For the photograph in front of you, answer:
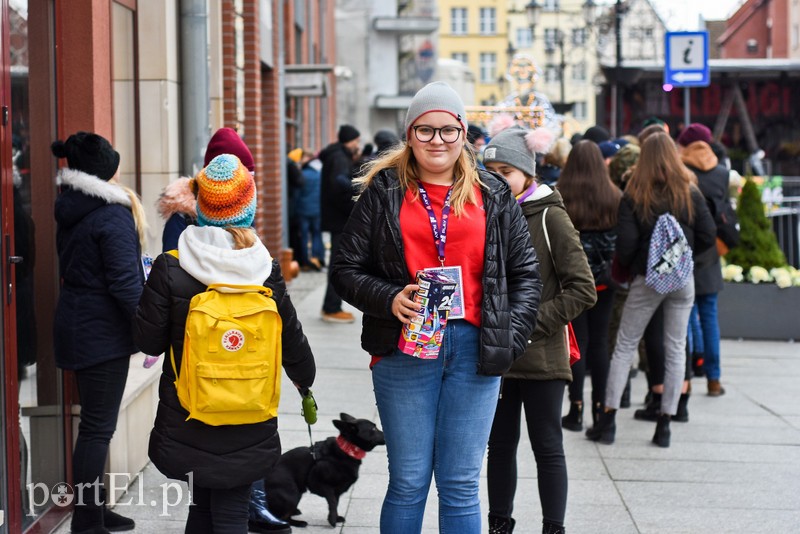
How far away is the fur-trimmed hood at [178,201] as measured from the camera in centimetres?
570

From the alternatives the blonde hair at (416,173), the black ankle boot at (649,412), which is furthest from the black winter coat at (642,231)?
the blonde hair at (416,173)

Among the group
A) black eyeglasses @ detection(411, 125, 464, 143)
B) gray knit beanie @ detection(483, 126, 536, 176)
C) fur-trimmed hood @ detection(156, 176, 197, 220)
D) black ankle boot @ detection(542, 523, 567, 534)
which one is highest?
black eyeglasses @ detection(411, 125, 464, 143)

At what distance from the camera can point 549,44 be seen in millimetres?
43906

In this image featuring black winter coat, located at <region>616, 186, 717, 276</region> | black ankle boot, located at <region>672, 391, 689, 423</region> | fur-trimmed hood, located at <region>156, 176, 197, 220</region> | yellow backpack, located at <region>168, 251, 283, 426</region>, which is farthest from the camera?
black ankle boot, located at <region>672, 391, 689, 423</region>

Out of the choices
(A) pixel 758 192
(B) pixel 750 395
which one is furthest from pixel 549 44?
(B) pixel 750 395

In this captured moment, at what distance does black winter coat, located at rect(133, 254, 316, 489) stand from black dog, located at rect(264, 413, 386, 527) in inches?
54.8

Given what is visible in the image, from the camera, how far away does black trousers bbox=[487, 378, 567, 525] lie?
16.4 ft

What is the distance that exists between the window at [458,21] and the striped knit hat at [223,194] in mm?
85175

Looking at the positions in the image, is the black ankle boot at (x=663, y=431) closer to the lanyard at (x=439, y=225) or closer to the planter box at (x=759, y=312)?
the lanyard at (x=439, y=225)

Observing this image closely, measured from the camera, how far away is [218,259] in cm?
399

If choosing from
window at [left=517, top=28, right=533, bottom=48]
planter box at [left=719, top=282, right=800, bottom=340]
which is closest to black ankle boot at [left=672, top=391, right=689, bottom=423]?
planter box at [left=719, top=282, right=800, bottom=340]

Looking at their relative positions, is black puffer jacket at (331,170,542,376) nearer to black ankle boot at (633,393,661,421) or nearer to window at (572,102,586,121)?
black ankle boot at (633,393,661,421)

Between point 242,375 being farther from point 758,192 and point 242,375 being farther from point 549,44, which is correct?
point 549,44

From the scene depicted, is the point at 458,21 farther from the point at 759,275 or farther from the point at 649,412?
the point at 649,412
